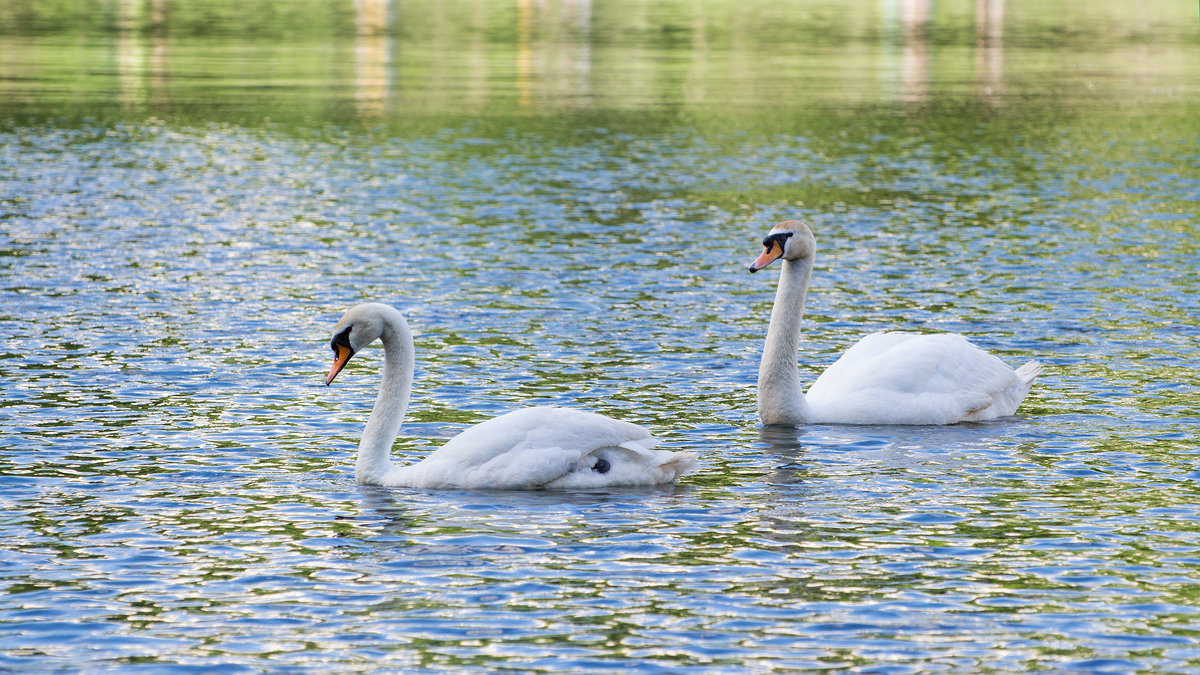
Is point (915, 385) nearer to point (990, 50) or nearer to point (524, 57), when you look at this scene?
point (524, 57)

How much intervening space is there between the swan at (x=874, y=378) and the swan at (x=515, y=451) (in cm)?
282

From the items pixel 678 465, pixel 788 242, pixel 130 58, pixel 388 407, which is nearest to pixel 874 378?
pixel 788 242

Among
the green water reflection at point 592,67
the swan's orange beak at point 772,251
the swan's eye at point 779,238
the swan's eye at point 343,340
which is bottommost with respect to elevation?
the swan's eye at point 343,340

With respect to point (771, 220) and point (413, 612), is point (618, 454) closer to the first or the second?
point (413, 612)

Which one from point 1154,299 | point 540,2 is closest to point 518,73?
point 1154,299

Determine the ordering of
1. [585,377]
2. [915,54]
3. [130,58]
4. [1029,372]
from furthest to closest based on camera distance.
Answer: [915,54] → [130,58] → [585,377] → [1029,372]

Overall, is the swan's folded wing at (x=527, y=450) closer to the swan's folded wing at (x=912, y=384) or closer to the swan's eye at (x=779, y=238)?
the swan's folded wing at (x=912, y=384)

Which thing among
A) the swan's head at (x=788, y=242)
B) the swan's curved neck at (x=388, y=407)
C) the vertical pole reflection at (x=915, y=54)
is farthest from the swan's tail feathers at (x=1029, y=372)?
the vertical pole reflection at (x=915, y=54)

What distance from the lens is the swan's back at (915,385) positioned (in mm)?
17531

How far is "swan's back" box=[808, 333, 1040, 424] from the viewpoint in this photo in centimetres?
1753

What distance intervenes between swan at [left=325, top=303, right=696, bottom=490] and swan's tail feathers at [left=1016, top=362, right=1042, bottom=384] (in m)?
4.80

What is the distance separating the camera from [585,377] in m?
19.7

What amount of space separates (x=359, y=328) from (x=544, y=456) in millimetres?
1952

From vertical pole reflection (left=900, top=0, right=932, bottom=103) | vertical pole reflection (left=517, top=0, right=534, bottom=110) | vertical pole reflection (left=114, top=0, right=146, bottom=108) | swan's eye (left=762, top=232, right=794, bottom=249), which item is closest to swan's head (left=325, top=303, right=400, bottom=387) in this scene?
swan's eye (left=762, top=232, right=794, bottom=249)
